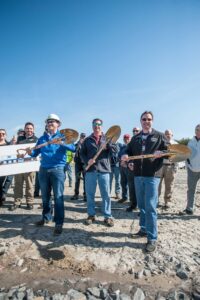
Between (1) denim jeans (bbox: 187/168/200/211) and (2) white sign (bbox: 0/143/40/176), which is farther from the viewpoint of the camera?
(2) white sign (bbox: 0/143/40/176)

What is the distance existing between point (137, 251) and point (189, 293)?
1401 mm

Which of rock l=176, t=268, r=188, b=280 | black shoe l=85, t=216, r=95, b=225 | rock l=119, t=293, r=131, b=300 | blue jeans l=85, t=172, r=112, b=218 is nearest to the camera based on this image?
rock l=119, t=293, r=131, b=300

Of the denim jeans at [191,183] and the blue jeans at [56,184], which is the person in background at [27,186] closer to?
the blue jeans at [56,184]

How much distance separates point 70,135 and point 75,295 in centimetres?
360

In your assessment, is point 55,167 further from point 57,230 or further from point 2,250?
point 2,250

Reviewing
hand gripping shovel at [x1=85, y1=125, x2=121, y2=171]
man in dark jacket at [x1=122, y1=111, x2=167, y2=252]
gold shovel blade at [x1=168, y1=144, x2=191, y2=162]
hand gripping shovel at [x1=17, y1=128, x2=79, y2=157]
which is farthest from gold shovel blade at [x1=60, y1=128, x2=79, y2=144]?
gold shovel blade at [x1=168, y1=144, x2=191, y2=162]

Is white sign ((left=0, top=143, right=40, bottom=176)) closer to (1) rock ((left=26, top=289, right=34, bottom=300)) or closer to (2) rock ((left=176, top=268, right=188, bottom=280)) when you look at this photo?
(1) rock ((left=26, top=289, right=34, bottom=300))

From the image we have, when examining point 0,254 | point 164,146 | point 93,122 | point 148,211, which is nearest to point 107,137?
point 93,122

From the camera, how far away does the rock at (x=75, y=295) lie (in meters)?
3.83

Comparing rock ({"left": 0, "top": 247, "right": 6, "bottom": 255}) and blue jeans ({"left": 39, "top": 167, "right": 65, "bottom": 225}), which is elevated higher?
blue jeans ({"left": 39, "top": 167, "right": 65, "bottom": 225})

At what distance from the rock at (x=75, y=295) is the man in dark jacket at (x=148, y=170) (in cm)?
176

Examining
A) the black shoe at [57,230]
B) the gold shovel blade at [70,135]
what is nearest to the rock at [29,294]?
the black shoe at [57,230]

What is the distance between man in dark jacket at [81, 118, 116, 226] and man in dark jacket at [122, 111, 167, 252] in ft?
3.59

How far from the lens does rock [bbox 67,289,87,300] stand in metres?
3.83
